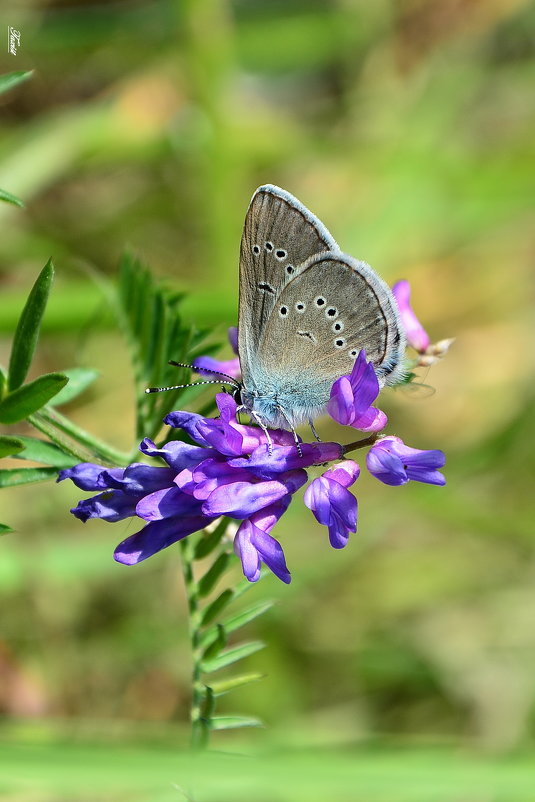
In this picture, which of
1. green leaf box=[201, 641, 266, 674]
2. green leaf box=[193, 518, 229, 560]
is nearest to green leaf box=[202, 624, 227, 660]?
green leaf box=[201, 641, 266, 674]

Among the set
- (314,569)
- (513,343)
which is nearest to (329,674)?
(314,569)

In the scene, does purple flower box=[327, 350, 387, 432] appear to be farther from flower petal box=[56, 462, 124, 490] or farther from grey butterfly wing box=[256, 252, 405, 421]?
flower petal box=[56, 462, 124, 490]

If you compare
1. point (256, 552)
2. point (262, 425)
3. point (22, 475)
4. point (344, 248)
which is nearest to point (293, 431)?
point (262, 425)

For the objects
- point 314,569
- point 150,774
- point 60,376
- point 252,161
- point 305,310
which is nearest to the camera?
point 150,774

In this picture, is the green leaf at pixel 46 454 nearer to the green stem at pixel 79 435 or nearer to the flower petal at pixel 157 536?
the green stem at pixel 79 435

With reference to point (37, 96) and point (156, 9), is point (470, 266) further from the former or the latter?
point (37, 96)

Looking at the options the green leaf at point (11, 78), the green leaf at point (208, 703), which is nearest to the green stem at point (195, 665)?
the green leaf at point (208, 703)

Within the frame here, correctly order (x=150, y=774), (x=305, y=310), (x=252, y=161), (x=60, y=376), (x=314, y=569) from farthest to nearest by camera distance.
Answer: (x=252, y=161)
(x=314, y=569)
(x=305, y=310)
(x=60, y=376)
(x=150, y=774)
